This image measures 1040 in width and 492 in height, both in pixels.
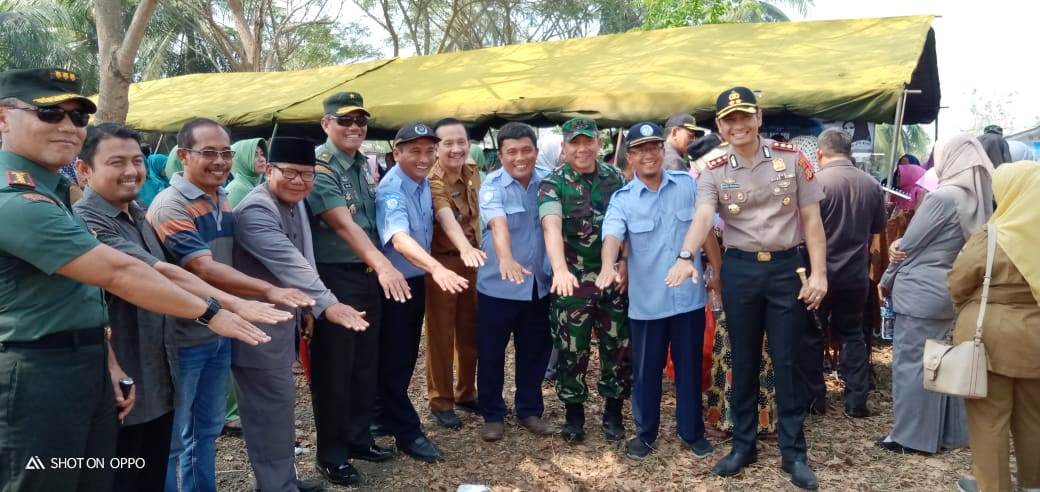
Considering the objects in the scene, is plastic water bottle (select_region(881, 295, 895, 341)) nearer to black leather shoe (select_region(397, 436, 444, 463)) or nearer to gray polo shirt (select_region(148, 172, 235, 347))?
black leather shoe (select_region(397, 436, 444, 463))

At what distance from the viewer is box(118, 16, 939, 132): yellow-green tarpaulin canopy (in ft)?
20.1

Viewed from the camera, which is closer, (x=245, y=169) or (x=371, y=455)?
(x=371, y=455)

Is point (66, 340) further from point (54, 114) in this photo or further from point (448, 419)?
point (448, 419)

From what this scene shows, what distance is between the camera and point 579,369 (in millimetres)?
4047

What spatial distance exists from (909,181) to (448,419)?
4981 millimetres

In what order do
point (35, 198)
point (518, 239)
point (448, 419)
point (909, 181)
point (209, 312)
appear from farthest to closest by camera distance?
point (909, 181) < point (448, 419) < point (518, 239) < point (209, 312) < point (35, 198)

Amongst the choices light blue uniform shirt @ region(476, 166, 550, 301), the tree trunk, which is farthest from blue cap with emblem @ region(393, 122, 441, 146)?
the tree trunk

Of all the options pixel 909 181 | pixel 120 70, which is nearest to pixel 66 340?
pixel 120 70

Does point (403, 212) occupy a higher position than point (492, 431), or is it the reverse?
point (403, 212)

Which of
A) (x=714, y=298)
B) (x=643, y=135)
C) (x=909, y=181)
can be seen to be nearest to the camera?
(x=643, y=135)

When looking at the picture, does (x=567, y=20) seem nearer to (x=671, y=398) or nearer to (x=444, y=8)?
(x=444, y=8)

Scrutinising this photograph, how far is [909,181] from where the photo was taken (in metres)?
6.57

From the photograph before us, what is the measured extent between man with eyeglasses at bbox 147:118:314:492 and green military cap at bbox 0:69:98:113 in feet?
2.50

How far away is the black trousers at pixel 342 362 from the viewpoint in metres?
3.44
